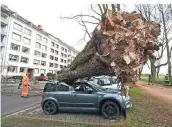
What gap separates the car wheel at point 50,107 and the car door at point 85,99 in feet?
3.15

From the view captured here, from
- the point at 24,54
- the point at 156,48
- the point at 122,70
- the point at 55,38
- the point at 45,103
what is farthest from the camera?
the point at 55,38

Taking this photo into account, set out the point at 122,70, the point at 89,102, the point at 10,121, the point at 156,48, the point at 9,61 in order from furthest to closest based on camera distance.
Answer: the point at 9,61
the point at 89,102
the point at 10,121
the point at 156,48
the point at 122,70

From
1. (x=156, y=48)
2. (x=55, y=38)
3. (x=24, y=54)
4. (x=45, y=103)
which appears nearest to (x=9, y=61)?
(x=24, y=54)

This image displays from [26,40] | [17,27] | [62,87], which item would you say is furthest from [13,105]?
[26,40]

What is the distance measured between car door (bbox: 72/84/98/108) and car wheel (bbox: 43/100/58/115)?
0.96 meters

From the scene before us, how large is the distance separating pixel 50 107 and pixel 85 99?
172 centimetres

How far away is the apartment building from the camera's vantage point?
4981 cm

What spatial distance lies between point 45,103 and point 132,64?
680 cm

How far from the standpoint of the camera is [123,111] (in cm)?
1016

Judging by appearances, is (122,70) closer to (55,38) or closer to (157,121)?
(157,121)

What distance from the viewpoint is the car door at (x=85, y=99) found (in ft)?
33.1

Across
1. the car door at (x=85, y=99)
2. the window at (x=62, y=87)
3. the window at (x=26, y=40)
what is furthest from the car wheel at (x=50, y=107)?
the window at (x=26, y=40)

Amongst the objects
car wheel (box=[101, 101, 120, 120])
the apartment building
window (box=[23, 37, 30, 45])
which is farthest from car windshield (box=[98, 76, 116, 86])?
window (box=[23, 37, 30, 45])

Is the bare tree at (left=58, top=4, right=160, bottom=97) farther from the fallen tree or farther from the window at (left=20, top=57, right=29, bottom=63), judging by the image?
the window at (left=20, top=57, right=29, bottom=63)
